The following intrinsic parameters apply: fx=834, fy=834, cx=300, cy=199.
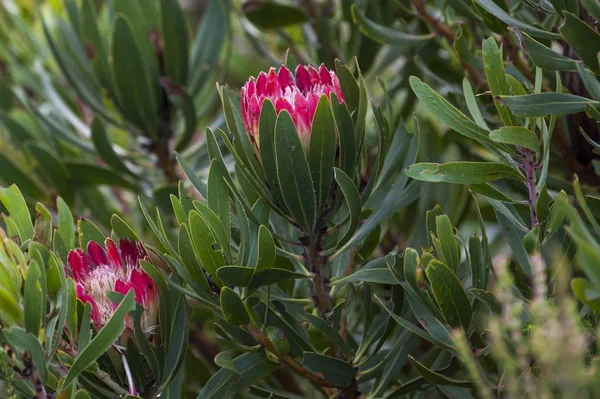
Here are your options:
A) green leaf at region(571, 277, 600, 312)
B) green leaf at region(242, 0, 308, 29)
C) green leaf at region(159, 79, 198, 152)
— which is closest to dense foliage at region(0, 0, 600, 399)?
green leaf at region(571, 277, 600, 312)

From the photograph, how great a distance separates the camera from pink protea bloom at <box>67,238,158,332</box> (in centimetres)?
84

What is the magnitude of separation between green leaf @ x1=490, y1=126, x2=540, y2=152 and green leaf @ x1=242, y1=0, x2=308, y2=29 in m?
0.73

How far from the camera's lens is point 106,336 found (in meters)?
0.75

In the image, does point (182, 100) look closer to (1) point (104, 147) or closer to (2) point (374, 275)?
(1) point (104, 147)

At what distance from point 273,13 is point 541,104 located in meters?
0.75

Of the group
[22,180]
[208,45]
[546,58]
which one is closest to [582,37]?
[546,58]

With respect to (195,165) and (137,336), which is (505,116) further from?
(195,165)

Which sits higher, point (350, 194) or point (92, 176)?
point (350, 194)

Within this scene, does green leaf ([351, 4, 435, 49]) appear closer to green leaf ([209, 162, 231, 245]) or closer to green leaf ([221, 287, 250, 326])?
green leaf ([209, 162, 231, 245])

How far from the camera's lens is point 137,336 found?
824mm

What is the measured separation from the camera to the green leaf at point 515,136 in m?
0.79

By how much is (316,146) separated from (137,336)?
10.2 inches

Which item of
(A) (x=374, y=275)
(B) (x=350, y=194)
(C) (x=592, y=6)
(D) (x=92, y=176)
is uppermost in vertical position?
(C) (x=592, y=6)

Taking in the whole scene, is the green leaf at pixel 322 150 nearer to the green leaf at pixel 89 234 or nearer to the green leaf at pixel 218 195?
the green leaf at pixel 218 195
